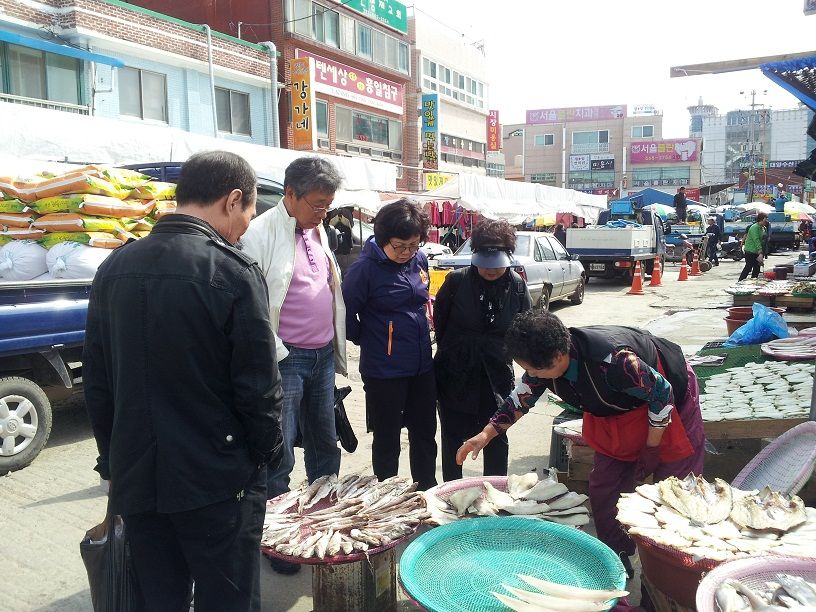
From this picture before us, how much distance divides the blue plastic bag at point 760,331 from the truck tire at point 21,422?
6373 mm

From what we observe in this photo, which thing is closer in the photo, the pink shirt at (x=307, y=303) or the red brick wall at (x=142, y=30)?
the pink shirt at (x=307, y=303)

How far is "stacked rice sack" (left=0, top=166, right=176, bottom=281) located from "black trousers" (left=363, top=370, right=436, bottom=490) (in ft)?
9.39

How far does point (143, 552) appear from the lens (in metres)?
2.02

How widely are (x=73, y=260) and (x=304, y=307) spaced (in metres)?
3.10

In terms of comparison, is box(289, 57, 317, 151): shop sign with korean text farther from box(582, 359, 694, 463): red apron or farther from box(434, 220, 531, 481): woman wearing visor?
box(582, 359, 694, 463): red apron

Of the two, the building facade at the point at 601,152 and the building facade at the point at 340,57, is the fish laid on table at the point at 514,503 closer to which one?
the building facade at the point at 340,57

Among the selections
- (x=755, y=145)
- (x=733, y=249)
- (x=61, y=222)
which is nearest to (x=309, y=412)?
(x=61, y=222)

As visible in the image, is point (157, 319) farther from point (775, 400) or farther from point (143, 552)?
point (775, 400)

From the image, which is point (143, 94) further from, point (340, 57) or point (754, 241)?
point (754, 241)

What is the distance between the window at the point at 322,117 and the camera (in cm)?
2369

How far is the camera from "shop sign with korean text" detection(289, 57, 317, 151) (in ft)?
70.7

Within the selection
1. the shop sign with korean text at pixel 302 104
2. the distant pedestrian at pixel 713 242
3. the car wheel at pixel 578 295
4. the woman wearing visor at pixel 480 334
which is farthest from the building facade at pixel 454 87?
the woman wearing visor at pixel 480 334

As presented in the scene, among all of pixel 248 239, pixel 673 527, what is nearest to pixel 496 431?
pixel 673 527

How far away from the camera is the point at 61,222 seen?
18.2 feet
